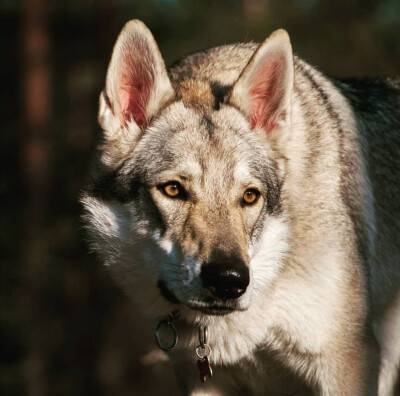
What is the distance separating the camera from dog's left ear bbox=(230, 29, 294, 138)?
13.4 feet

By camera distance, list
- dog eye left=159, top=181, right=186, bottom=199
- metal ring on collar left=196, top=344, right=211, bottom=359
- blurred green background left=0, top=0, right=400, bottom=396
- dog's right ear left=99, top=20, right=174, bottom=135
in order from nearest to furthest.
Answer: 1. dog eye left=159, top=181, right=186, bottom=199
2. dog's right ear left=99, top=20, right=174, bottom=135
3. metal ring on collar left=196, top=344, right=211, bottom=359
4. blurred green background left=0, top=0, right=400, bottom=396

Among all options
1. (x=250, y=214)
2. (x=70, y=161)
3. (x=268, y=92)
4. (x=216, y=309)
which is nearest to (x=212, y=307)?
(x=216, y=309)

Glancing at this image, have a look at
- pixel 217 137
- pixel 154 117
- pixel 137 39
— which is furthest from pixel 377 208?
pixel 137 39

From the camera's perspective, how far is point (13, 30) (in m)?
17.7

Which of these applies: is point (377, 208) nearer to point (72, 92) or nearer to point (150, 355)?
point (150, 355)

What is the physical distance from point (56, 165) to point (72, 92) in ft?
8.51

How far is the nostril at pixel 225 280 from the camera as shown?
3590 mm

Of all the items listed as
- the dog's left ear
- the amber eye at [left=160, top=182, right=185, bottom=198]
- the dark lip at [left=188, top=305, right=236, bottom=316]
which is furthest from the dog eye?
the dog's left ear

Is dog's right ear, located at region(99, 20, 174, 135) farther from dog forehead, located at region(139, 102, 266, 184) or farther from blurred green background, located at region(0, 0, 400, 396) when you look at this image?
blurred green background, located at region(0, 0, 400, 396)

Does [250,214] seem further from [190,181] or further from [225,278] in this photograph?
[225,278]

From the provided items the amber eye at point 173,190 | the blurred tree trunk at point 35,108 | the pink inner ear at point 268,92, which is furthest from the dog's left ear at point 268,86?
the blurred tree trunk at point 35,108

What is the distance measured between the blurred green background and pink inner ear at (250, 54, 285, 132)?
9966 millimetres

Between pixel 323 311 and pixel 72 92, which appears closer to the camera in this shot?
pixel 323 311

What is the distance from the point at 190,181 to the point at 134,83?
767 mm
